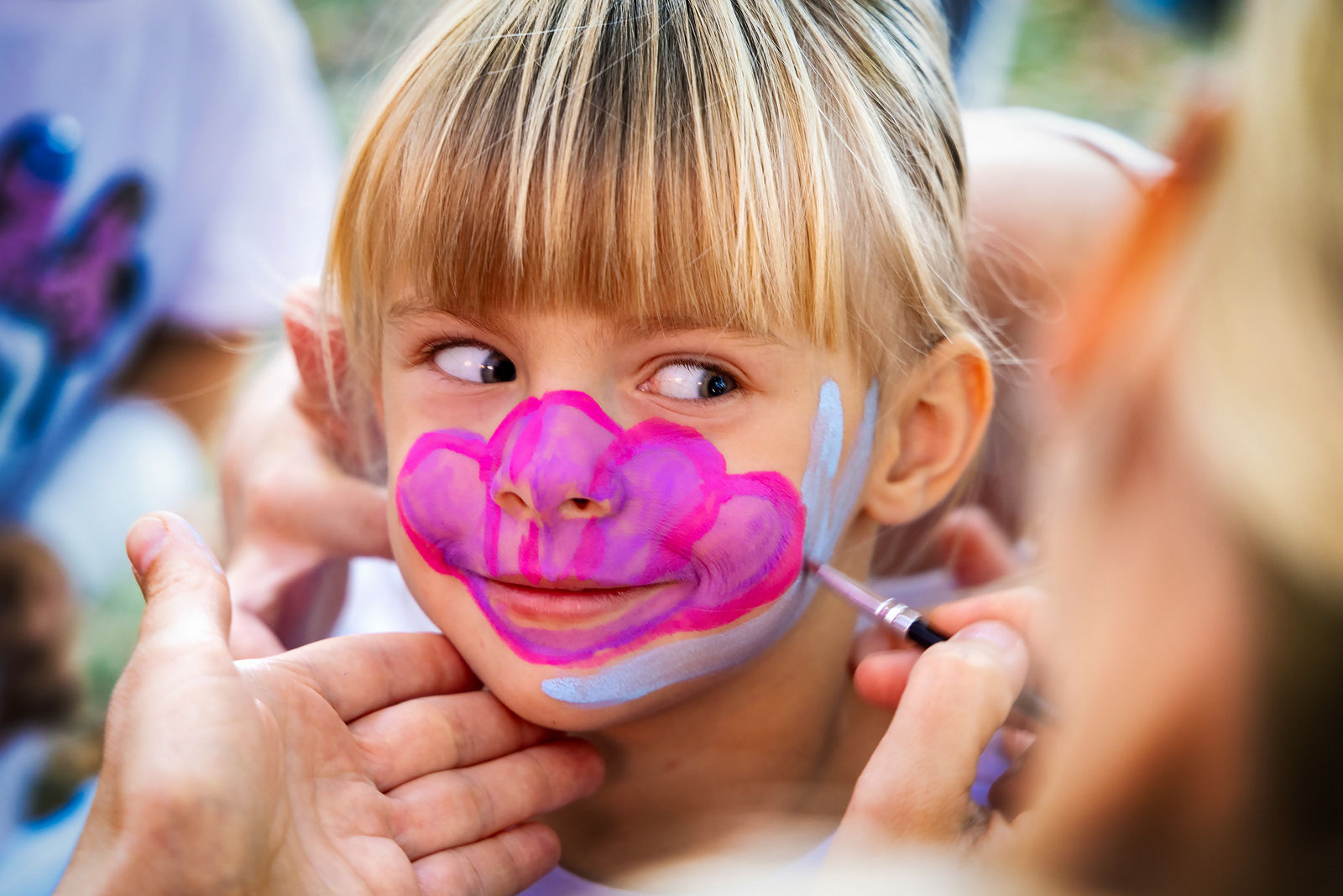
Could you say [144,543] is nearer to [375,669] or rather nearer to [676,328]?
[375,669]

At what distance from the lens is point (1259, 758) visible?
18.9 inches

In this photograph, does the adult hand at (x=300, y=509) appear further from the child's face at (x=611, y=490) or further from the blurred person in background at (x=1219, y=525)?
the blurred person in background at (x=1219, y=525)

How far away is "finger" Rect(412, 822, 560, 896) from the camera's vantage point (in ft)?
3.50

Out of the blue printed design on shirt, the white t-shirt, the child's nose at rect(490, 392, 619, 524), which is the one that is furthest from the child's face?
the blue printed design on shirt

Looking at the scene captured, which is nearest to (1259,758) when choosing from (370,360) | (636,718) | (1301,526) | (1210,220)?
(1301,526)

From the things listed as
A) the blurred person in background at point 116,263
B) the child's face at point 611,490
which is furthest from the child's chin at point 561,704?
the blurred person in background at point 116,263

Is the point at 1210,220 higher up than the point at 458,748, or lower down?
higher up

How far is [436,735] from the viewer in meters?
1.15

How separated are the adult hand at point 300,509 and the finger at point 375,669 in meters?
0.27

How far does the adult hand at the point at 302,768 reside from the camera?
2.80 feet

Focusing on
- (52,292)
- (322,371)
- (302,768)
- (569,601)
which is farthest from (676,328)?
(52,292)

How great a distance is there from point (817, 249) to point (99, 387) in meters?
1.53

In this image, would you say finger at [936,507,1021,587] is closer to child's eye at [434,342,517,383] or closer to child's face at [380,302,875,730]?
child's face at [380,302,875,730]

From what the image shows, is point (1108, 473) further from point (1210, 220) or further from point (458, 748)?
point (458, 748)
